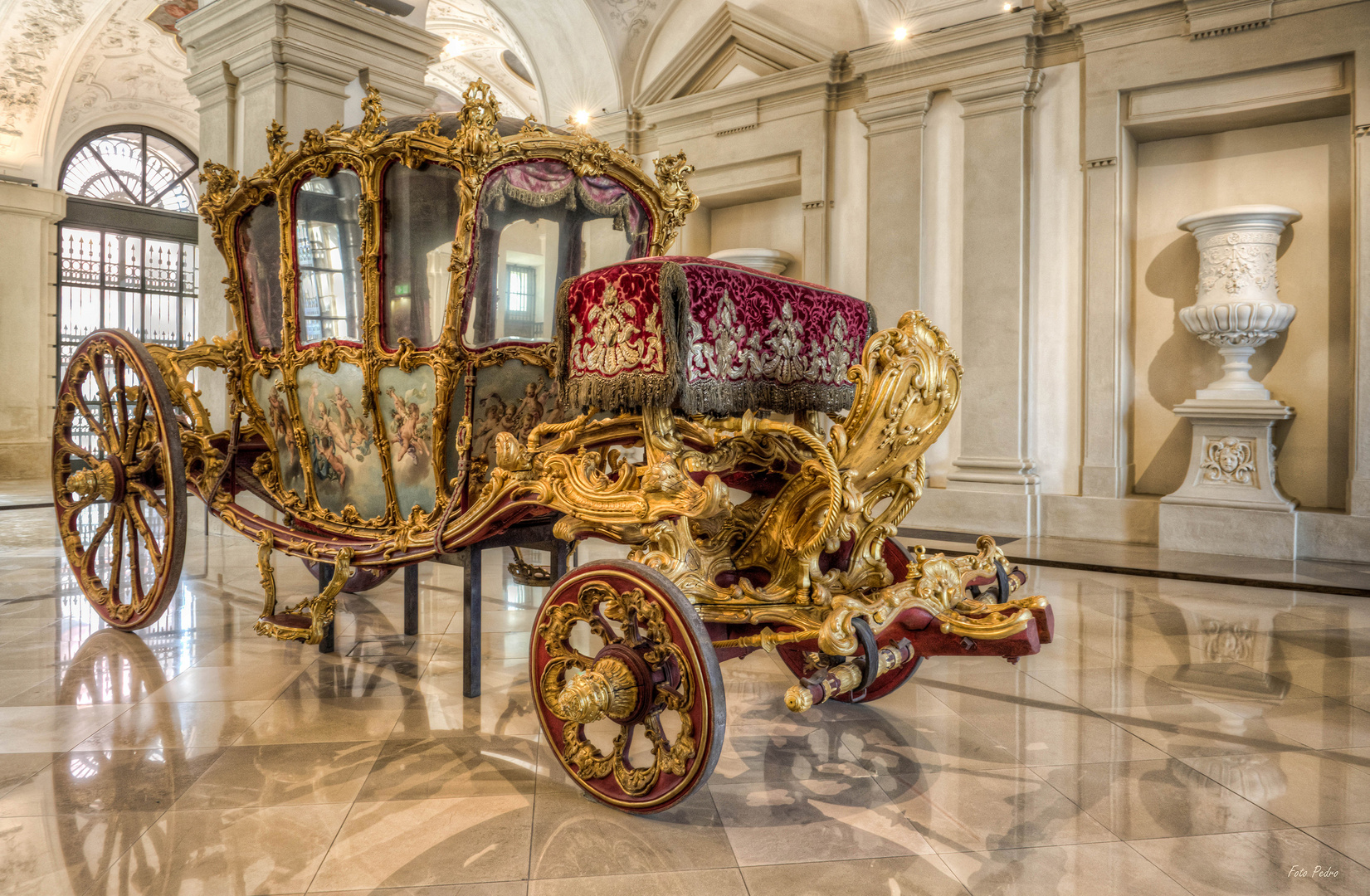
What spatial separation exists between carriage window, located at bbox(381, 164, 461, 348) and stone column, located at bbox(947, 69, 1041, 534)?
5.27m

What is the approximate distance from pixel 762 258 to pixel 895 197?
1.35 metres

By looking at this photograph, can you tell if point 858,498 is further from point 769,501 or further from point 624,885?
point 624,885

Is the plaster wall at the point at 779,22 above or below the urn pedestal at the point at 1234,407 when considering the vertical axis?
above

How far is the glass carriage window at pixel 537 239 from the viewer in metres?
2.79

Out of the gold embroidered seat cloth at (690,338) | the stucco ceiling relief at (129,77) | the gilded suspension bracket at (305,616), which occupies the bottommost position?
the gilded suspension bracket at (305,616)

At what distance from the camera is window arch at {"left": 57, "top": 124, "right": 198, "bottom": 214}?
1421 cm

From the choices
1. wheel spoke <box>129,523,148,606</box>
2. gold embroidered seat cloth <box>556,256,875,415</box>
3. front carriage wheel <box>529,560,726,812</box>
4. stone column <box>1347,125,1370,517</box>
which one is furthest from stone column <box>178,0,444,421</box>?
stone column <box>1347,125,1370,517</box>

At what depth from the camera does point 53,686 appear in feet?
9.88

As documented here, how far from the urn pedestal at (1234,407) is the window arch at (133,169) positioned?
50.7ft

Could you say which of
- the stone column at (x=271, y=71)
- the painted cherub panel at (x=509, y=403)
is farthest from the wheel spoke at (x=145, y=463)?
the stone column at (x=271, y=71)

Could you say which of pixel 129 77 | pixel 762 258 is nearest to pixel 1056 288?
pixel 762 258

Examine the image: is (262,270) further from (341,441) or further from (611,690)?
(611,690)

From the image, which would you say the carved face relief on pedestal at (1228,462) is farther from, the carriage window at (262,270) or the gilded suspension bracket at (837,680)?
the carriage window at (262,270)

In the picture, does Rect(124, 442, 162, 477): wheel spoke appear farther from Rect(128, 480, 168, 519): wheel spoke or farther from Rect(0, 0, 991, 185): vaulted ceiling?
Rect(0, 0, 991, 185): vaulted ceiling
